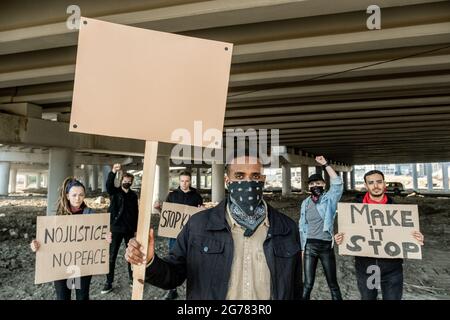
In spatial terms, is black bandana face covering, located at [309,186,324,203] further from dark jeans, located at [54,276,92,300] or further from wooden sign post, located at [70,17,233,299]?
dark jeans, located at [54,276,92,300]

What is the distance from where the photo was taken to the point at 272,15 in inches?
211

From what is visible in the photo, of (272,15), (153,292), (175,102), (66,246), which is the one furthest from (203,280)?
(272,15)

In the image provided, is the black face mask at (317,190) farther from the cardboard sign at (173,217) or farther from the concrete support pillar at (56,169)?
the concrete support pillar at (56,169)

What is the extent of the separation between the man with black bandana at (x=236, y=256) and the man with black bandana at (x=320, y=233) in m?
2.33

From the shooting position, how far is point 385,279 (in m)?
3.72

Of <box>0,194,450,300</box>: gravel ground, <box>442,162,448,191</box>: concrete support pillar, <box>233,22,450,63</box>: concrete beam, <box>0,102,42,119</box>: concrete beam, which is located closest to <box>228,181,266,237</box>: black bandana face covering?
<box>0,194,450,300</box>: gravel ground

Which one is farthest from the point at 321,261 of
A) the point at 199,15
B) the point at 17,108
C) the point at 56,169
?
the point at 56,169

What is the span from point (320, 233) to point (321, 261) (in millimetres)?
401

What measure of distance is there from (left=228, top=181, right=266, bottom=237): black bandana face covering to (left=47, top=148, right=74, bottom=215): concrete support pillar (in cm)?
1289

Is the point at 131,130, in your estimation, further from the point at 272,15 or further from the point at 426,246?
the point at 426,246

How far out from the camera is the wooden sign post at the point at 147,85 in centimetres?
204

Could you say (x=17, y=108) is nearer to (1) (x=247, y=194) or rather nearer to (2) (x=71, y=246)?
(2) (x=71, y=246)

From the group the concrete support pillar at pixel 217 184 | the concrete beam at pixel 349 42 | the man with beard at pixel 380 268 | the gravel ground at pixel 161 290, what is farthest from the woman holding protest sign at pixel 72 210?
the concrete support pillar at pixel 217 184

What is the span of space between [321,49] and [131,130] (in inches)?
213
